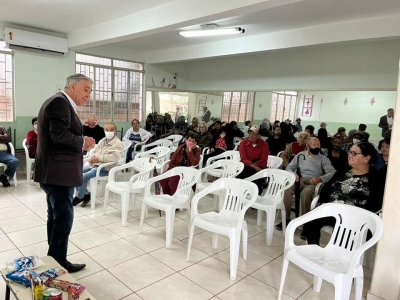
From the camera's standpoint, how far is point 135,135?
Answer: 592 cm

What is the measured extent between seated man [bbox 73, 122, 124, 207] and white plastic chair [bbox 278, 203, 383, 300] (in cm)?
259

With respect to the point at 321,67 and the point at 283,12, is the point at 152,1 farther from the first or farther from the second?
the point at 321,67

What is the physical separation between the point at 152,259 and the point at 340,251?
4.84 feet

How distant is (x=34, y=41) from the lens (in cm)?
513

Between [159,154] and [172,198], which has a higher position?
[159,154]

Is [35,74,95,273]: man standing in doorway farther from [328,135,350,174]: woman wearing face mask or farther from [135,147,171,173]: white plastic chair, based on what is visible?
[328,135,350,174]: woman wearing face mask

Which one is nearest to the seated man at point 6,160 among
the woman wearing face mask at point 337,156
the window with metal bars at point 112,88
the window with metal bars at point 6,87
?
the window with metal bars at point 6,87

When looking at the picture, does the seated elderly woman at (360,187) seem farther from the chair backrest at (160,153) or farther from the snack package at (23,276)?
the chair backrest at (160,153)

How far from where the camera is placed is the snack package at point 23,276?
154 cm

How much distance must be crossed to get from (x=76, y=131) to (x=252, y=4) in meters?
2.13

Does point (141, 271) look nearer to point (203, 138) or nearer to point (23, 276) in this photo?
point (23, 276)

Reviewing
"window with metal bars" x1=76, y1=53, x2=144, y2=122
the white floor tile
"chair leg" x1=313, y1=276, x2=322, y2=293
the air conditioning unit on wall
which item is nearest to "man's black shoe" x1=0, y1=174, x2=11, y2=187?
the air conditioning unit on wall

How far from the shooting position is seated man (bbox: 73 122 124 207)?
378cm

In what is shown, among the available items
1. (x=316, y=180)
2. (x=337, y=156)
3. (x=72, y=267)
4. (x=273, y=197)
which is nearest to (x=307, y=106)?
(x=337, y=156)
